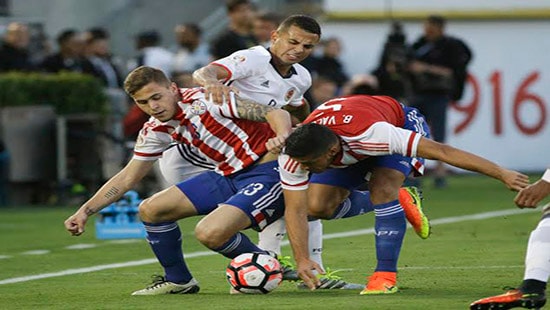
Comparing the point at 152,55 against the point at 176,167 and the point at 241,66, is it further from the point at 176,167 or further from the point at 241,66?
the point at 241,66

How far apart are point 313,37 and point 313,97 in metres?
9.21

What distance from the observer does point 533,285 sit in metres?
8.47

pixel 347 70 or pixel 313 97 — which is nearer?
pixel 313 97

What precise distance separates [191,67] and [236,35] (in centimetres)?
234

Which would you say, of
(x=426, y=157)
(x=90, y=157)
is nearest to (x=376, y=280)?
(x=426, y=157)

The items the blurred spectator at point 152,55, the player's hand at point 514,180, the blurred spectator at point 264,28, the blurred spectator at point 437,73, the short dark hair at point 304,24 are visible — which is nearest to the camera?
the player's hand at point 514,180

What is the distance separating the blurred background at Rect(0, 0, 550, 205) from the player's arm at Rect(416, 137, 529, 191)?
342 inches

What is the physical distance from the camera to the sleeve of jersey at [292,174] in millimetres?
9898

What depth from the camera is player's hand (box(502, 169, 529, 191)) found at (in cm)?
889

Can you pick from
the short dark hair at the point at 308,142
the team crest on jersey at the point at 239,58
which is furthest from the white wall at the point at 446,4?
the short dark hair at the point at 308,142

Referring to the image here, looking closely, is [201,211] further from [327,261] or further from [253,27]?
[253,27]

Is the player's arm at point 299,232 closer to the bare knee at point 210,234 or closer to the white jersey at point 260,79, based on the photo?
the bare knee at point 210,234

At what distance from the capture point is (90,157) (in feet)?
67.2

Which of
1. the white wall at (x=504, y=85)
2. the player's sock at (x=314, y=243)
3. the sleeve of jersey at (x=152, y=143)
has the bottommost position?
the white wall at (x=504, y=85)
